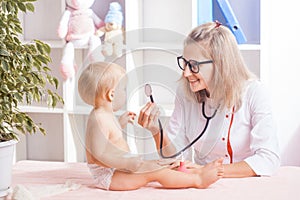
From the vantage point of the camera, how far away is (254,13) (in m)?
2.92

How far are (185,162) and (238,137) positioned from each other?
31 centimetres

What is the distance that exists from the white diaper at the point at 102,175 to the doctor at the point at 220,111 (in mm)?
173

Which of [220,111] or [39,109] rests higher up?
[220,111]

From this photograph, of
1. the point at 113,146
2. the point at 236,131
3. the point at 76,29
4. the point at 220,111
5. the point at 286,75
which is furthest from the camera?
the point at 76,29

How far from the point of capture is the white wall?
2.87m

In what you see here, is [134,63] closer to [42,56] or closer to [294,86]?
[42,56]

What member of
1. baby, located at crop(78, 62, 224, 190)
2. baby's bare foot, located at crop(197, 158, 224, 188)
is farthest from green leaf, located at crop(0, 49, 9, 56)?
baby's bare foot, located at crop(197, 158, 224, 188)

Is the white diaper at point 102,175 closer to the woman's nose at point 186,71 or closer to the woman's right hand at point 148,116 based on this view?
the woman's right hand at point 148,116

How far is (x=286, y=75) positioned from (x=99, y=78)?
4.54 ft

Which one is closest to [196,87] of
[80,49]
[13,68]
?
[13,68]

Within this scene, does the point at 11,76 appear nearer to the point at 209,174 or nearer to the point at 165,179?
the point at 165,179

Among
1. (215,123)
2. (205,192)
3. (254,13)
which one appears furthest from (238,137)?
(254,13)

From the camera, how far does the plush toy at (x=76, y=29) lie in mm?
3031

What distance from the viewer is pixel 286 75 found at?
115 inches
